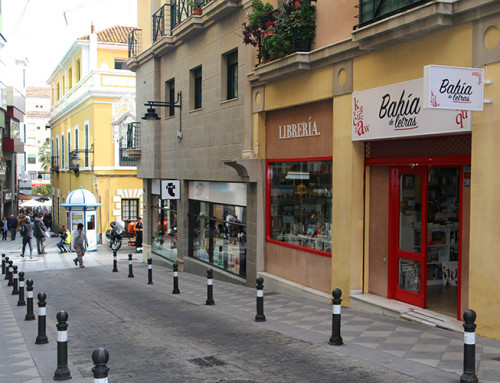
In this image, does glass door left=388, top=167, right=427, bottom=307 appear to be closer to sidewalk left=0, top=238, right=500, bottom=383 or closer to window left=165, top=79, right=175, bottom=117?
sidewalk left=0, top=238, right=500, bottom=383

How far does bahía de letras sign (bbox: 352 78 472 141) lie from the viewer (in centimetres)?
886

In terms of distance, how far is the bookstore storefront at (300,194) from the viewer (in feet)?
40.9

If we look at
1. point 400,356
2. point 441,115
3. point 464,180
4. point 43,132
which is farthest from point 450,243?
point 43,132

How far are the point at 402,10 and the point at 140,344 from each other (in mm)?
7031

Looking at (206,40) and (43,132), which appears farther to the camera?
(43,132)

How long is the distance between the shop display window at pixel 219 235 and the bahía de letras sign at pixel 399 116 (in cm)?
600

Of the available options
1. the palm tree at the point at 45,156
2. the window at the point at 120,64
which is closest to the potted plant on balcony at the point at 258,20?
the window at the point at 120,64

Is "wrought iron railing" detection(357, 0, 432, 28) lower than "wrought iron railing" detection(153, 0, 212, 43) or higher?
lower

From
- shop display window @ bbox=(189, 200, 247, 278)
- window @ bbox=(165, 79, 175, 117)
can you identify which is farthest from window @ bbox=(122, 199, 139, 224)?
shop display window @ bbox=(189, 200, 247, 278)

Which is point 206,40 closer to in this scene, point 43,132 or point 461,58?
point 461,58

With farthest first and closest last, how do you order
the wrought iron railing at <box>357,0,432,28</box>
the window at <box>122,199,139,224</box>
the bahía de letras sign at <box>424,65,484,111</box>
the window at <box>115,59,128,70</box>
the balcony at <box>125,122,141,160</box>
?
1. the window at <box>115,59,128,70</box>
2. the window at <box>122,199,139,224</box>
3. the balcony at <box>125,122,141,160</box>
4. the wrought iron railing at <box>357,0,432,28</box>
5. the bahía de letras sign at <box>424,65,484,111</box>

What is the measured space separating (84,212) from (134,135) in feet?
25.8

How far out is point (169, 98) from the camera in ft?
73.2

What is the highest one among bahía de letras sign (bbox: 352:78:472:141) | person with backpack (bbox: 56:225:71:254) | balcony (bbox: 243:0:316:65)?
balcony (bbox: 243:0:316:65)
